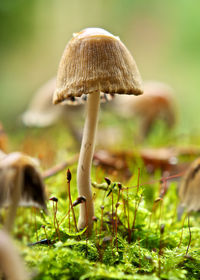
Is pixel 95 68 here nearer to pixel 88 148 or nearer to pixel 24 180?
pixel 88 148

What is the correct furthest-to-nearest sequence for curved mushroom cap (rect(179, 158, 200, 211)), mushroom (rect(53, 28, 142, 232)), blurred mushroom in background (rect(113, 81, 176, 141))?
blurred mushroom in background (rect(113, 81, 176, 141))
curved mushroom cap (rect(179, 158, 200, 211))
mushroom (rect(53, 28, 142, 232))

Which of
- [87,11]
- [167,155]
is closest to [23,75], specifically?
[87,11]

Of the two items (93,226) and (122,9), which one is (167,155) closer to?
(93,226)

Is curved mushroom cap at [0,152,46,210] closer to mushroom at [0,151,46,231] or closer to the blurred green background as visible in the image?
mushroom at [0,151,46,231]

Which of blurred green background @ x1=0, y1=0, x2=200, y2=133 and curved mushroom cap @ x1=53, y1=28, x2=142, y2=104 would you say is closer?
curved mushroom cap @ x1=53, y1=28, x2=142, y2=104

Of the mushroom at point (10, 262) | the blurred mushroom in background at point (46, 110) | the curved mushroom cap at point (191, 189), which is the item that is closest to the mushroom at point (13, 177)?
the mushroom at point (10, 262)

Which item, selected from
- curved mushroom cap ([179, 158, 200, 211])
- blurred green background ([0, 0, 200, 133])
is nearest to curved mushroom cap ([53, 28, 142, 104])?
curved mushroom cap ([179, 158, 200, 211])
